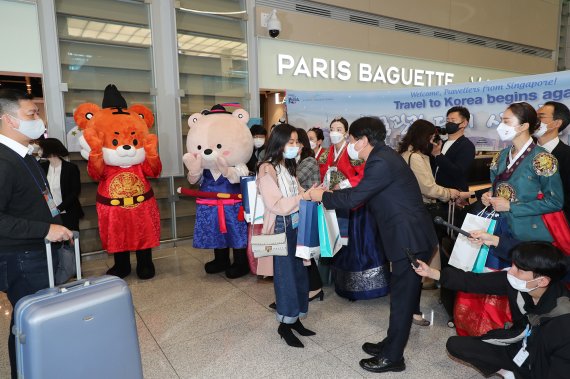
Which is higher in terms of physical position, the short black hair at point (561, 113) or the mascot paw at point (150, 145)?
the short black hair at point (561, 113)

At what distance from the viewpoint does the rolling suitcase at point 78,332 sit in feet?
4.75

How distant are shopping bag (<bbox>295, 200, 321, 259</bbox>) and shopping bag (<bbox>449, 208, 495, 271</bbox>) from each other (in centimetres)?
84

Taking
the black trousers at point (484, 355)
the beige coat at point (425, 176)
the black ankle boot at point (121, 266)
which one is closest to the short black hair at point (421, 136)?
the beige coat at point (425, 176)

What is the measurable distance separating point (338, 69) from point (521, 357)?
478 cm

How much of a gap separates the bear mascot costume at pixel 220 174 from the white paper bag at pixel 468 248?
6.10 ft

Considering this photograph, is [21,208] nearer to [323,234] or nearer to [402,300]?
[323,234]

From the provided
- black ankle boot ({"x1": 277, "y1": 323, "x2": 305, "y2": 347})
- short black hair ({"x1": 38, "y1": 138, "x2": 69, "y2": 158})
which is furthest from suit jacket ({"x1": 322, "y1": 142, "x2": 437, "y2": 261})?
short black hair ({"x1": 38, "y1": 138, "x2": 69, "y2": 158})

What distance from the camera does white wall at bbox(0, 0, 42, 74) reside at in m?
3.75

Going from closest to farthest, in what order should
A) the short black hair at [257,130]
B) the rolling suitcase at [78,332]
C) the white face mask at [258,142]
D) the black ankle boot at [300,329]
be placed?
1. the rolling suitcase at [78,332]
2. the black ankle boot at [300,329]
3. the white face mask at [258,142]
4. the short black hair at [257,130]

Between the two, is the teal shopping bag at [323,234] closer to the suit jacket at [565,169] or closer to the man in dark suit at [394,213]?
the man in dark suit at [394,213]

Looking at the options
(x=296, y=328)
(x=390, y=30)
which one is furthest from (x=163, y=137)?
(x=390, y=30)

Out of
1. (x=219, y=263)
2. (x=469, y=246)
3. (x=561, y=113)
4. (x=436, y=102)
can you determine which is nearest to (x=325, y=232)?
(x=469, y=246)

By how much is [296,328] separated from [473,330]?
3.51 ft

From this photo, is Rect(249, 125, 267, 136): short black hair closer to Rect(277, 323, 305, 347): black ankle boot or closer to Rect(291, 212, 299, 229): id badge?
Rect(291, 212, 299, 229): id badge
